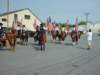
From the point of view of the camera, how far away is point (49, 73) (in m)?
12.1

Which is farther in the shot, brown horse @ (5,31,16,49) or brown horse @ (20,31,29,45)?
brown horse @ (20,31,29,45)

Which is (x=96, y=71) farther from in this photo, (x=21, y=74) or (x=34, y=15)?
(x=34, y=15)

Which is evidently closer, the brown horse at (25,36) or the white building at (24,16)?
the brown horse at (25,36)

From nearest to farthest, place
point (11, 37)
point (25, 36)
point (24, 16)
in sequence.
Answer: point (11, 37)
point (25, 36)
point (24, 16)

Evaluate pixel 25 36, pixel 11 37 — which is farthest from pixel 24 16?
pixel 11 37

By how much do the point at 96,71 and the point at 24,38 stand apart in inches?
670

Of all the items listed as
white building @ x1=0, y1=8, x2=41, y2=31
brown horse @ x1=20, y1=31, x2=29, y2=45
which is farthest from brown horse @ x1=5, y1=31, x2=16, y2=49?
white building @ x1=0, y1=8, x2=41, y2=31

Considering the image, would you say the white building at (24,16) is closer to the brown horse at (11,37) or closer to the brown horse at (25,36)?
the brown horse at (25,36)


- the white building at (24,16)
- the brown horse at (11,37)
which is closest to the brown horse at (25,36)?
the brown horse at (11,37)

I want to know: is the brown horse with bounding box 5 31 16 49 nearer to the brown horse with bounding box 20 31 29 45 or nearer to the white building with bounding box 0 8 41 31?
the brown horse with bounding box 20 31 29 45

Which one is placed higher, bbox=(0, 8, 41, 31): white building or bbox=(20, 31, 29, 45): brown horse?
bbox=(0, 8, 41, 31): white building

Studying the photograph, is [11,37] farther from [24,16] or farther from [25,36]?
[24,16]

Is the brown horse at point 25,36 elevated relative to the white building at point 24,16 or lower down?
lower down

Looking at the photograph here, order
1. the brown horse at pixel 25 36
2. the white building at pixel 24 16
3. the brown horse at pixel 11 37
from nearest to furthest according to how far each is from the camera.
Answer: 1. the brown horse at pixel 11 37
2. the brown horse at pixel 25 36
3. the white building at pixel 24 16
